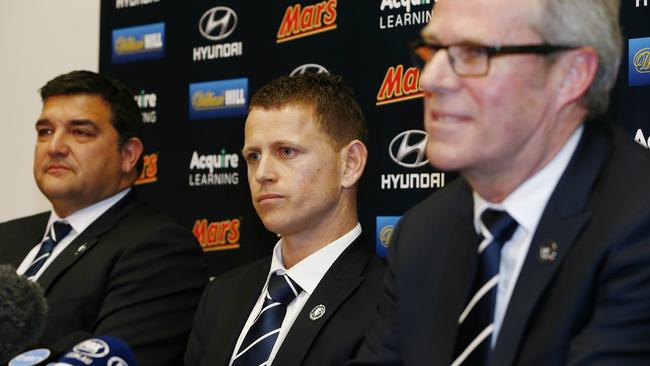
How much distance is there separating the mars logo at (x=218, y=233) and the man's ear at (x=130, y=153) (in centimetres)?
43

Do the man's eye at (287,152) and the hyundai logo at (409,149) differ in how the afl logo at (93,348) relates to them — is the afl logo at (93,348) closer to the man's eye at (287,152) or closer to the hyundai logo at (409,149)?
the man's eye at (287,152)

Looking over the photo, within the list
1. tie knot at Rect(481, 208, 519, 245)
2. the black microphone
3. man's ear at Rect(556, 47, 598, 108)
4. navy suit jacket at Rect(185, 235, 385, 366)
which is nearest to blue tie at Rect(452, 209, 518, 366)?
tie knot at Rect(481, 208, 519, 245)

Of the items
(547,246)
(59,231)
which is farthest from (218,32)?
(547,246)

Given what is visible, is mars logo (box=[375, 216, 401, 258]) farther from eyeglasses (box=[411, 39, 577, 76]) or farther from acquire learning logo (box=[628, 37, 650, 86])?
eyeglasses (box=[411, 39, 577, 76])

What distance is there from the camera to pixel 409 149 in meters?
3.30

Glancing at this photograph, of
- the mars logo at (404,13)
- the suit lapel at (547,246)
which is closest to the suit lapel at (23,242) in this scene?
the mars logo at (404,13)

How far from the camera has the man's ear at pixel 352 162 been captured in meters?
2.89

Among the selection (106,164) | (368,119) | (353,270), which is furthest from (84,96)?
(353,270)

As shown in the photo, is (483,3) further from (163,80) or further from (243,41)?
(163,80)

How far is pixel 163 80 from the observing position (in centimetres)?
409

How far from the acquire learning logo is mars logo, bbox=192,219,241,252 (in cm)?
171

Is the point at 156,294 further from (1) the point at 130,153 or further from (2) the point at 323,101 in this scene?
(2) the point at 323,101

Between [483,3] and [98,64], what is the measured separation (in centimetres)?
292

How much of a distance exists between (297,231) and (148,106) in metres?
1.56
